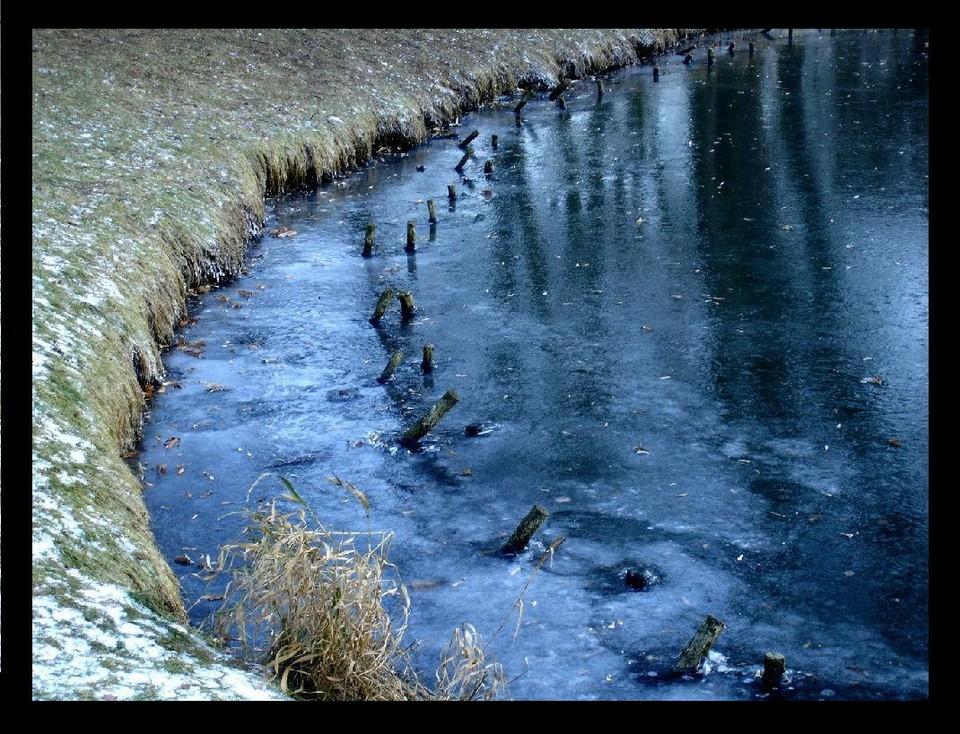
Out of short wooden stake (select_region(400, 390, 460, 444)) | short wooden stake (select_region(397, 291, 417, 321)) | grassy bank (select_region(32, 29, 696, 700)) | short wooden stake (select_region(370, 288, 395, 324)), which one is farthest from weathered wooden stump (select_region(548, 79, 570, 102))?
short wooden stake (select_region(400, 390, 460, 444))

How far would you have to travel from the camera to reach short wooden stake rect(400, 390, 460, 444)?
1270 centimetres

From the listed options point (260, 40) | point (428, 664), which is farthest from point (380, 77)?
point (428, 664)

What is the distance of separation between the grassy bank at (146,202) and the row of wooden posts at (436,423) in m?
3.19

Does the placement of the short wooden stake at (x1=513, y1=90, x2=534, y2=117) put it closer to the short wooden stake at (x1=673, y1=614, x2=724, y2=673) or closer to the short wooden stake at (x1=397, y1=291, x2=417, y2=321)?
the short wooden stake at (x1=397, y1=291, x2=417, y2=321)

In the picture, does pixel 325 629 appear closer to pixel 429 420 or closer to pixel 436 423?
pixel 429 420

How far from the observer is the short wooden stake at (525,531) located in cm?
1023

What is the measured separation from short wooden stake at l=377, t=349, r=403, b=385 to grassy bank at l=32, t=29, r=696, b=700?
10.2 feet

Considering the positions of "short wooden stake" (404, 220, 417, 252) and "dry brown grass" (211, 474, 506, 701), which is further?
"short wooden stake" (404, 220, 417, 252)

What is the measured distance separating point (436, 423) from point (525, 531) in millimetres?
2871

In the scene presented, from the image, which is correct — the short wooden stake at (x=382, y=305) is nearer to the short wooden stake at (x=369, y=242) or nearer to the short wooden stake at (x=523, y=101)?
the short wooden stake at (x=369, y=242)

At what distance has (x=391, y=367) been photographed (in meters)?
14.3

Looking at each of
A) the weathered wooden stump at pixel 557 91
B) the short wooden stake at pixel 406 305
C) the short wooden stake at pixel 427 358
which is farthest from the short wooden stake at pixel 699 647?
the weathered wooden stump at pixel 557 91
